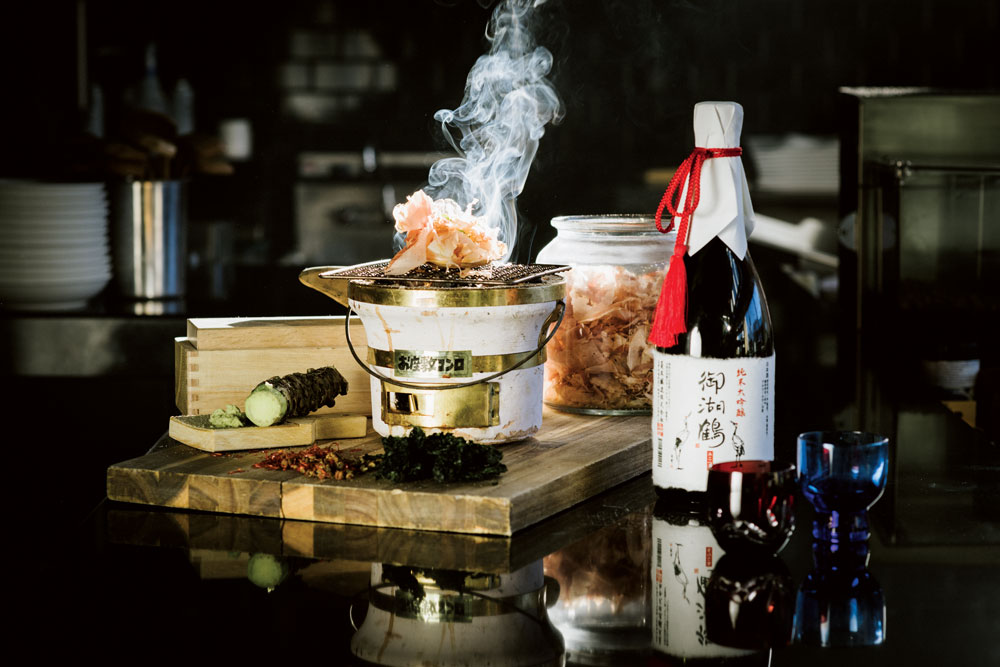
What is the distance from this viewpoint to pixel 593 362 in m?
1.40

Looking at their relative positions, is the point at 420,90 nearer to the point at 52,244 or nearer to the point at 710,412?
the point at 52,244

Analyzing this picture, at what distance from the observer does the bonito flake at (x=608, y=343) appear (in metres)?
1.40

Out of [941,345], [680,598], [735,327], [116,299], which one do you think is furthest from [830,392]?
[116,299]

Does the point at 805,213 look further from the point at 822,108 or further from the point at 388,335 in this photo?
the point at 388,335

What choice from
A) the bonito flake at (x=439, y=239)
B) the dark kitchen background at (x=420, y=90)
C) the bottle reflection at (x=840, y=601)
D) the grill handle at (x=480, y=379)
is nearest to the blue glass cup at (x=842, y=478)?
the bottle reflection at (x=840, y=601)

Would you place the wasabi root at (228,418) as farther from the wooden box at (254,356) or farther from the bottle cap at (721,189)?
the bottle cap at (721,189)

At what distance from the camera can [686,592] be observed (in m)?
0.84

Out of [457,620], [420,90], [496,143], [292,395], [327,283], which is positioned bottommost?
[457,620]

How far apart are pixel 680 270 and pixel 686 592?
34cm

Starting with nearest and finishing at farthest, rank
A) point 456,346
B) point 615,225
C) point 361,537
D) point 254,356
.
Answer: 1. point 361,537
2. point 456,346
3. point 254,356
4. point 615,225

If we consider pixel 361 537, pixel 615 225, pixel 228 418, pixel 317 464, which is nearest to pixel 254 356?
pixel 228 418

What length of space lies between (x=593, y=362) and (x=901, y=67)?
1601mm

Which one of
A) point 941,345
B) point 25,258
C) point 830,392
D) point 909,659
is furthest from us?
point 25,258

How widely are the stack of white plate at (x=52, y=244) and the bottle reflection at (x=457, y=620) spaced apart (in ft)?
5.15
